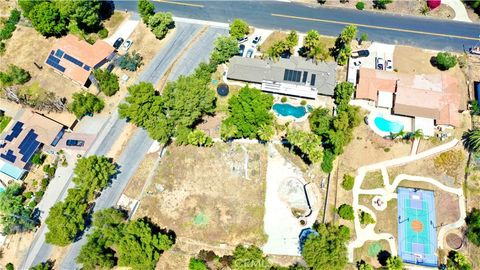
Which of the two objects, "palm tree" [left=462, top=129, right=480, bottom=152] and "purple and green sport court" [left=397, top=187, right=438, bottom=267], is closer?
"purple and green sport court" [left=397, top=187, right=438, bottom=267]

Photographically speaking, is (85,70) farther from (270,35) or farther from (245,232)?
(245,232)

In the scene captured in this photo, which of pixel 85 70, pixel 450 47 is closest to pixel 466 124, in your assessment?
pixel 450 47

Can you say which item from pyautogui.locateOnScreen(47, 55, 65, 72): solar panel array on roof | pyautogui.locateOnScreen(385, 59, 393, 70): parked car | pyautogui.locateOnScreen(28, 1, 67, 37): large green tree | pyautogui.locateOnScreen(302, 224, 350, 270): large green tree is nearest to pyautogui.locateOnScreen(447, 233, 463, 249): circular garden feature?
pyautogui.locateOnScreen(302, 224, 350, 270): large green tree

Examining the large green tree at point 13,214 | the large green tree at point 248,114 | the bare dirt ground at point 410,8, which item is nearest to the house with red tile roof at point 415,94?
the bare dirt ground at point 410,8

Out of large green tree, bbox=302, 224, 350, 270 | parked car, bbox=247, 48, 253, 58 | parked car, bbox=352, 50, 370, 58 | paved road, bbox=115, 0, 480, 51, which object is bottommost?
large green tree, bbox=302, 224, 350, 270

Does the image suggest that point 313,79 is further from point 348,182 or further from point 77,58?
point 77,58

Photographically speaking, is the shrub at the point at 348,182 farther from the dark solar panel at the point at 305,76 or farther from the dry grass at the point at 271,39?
the dry grass at the point at 271,39

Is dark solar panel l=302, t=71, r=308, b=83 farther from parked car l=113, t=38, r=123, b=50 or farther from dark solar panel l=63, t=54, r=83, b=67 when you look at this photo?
dark solar panel l=63, t=54, r=83, b=67
